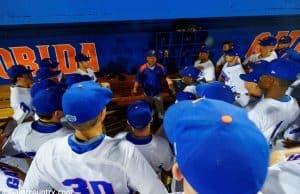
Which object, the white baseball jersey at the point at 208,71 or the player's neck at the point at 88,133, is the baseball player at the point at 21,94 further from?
the white baseball jersey at the point at 208,71

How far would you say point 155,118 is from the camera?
373cm

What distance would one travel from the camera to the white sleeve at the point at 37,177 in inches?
58.0

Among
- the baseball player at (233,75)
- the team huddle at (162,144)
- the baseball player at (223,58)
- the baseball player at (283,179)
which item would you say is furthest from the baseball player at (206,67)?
the baseball player at (283,179)

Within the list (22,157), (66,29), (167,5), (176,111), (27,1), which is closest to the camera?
(176,111)

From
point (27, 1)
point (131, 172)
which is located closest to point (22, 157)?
point (131, 172)

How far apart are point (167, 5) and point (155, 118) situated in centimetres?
129

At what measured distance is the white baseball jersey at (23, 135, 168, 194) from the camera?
1.39 metres

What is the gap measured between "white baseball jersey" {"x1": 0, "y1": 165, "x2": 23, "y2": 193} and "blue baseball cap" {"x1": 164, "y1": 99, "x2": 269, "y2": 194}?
5.20 ft

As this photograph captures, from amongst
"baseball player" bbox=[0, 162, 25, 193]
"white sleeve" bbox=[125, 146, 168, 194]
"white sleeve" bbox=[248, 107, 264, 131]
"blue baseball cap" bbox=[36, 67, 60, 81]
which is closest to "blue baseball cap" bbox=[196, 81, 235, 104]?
"white sleeve" bbox=[248, 107, 264, 131]

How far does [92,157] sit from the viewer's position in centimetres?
139

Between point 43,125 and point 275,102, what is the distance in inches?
60.4

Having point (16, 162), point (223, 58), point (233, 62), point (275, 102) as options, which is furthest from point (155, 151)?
point (223, 58)

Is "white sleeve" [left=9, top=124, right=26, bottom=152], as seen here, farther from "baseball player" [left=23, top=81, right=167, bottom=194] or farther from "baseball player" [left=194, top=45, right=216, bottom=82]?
"baseball player" [left=194, top=45, right=216, bottom=82]

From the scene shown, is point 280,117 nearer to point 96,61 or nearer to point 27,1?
point 27,1
